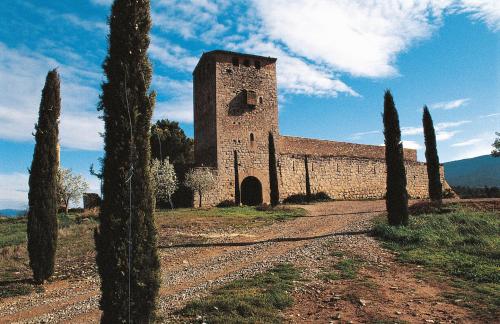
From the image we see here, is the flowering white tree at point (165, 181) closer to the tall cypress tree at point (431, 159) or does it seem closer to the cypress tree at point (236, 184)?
the cypress tree at point (236, 184)

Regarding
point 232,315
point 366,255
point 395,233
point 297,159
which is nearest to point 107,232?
point 232,315

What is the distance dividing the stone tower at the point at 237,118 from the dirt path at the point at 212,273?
12.9 metres

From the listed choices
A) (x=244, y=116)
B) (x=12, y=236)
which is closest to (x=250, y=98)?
(x=244, y=116)

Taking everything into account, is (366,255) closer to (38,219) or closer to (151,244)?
(151,244)

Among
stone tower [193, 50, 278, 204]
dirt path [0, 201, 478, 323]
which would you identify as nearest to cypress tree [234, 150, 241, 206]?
stone tower [193, 50, 278, 204]

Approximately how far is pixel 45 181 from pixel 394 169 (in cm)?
1412

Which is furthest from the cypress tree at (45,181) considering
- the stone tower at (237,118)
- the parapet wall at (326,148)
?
the parapet wall at (326,148)

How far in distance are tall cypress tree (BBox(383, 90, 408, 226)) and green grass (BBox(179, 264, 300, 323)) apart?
29.3 ft

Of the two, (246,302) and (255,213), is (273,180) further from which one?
(246,302)

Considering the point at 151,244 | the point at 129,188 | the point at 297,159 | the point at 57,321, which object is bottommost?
the point at 57,321

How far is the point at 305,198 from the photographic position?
30750 millimetres

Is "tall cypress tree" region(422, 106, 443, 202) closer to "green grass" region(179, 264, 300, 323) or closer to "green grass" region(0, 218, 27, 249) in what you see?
"green grass" region(179, 264, 300, 323)

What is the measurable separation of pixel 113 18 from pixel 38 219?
7932 mm

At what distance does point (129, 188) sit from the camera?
603 centimetres
